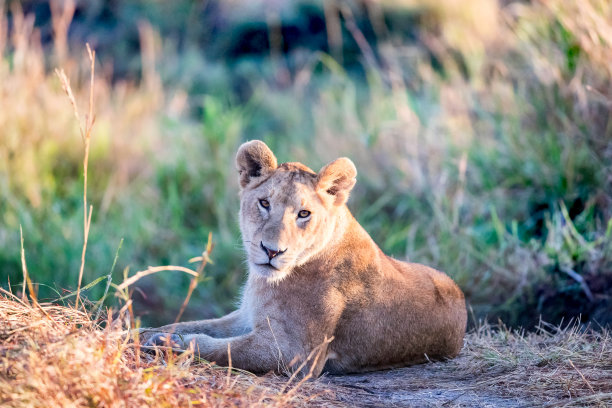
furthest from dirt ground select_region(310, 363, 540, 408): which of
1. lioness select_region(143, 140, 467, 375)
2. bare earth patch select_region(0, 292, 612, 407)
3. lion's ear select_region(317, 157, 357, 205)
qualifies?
lion's ear select_region(317, 157, 357, 205)

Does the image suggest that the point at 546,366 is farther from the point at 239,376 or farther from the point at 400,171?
the point at 400,171

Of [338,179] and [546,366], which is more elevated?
[338,179]

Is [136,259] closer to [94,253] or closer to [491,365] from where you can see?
[94,253]

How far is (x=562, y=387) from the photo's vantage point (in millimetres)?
3678

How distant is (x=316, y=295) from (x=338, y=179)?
65 centimetres

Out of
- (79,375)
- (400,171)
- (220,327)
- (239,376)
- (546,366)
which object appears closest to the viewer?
(79,375)

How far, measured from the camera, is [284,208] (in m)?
3.96

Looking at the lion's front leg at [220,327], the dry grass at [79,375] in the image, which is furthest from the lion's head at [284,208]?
the dry grass at [79,375]

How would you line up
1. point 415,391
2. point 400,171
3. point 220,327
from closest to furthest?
point 415,391, point 220,327, point 400,171

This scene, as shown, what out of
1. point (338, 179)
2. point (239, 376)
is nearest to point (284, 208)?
point (338, 179)

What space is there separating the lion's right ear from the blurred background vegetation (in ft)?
6.13

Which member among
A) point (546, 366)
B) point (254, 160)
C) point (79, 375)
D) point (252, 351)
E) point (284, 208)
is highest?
point (254, 160)

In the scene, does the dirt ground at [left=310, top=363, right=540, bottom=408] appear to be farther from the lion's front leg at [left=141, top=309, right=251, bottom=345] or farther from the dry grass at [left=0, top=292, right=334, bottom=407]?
the lion's front leg at [left=141, top=309, right=251, bottom=345]

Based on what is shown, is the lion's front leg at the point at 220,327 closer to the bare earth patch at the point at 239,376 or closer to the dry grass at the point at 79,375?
the bare earth patch at the point at 239,376
